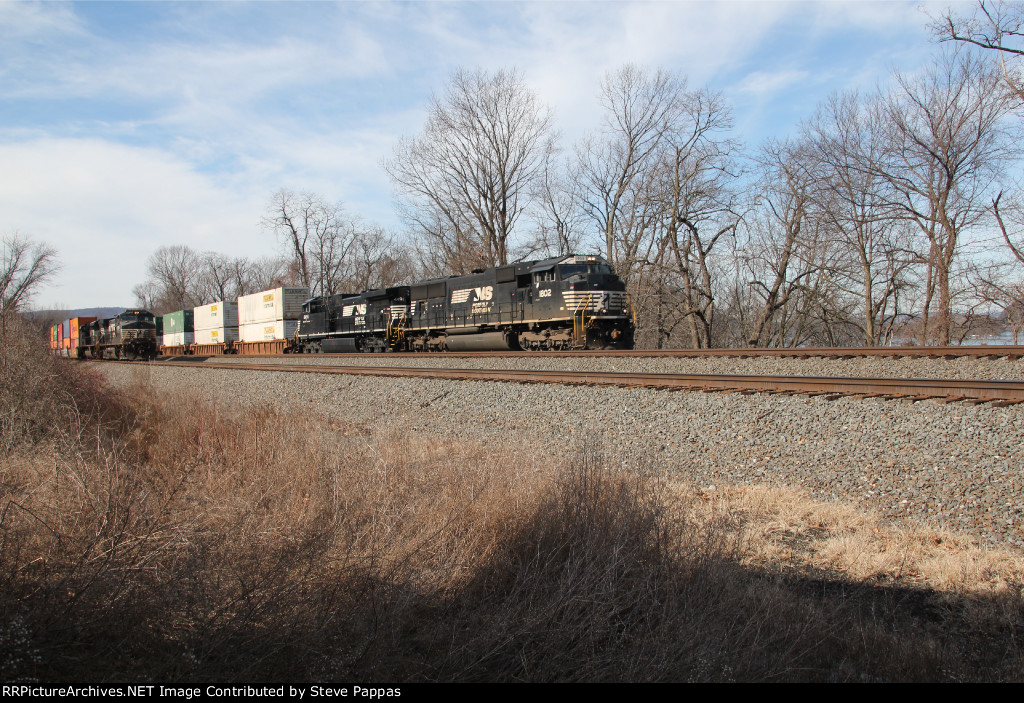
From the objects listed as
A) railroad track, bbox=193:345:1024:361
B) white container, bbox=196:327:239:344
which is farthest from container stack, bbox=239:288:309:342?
railroad track, bbox=193:345:1024:361

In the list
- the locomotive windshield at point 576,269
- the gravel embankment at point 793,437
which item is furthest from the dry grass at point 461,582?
the locomotive windshield at point 576,269

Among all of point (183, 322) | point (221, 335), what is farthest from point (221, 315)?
point (183, 322)

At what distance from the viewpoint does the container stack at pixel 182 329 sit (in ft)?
141

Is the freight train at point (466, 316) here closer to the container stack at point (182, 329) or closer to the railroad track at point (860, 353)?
the railroad track at point (860, 353)

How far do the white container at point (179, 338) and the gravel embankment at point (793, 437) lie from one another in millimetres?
37515

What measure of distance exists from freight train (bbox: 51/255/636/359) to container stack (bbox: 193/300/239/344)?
4.92m

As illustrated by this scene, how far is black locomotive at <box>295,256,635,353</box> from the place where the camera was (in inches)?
706

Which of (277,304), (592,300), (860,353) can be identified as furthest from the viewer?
(277,304)

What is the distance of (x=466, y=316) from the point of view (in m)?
21.3

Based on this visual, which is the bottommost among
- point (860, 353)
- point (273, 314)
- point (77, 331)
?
point (860, 353)

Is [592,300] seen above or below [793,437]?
above

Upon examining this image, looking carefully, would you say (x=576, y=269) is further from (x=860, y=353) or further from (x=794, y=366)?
(x=860, y=353)

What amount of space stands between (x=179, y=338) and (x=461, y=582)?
46.2 metres
